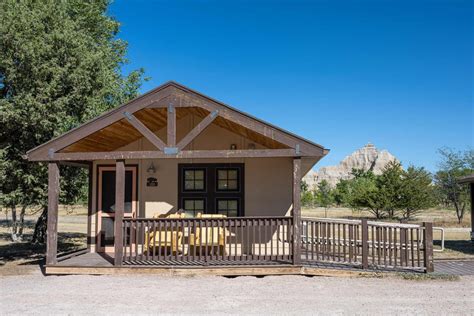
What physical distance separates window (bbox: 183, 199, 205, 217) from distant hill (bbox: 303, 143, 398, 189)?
459ft

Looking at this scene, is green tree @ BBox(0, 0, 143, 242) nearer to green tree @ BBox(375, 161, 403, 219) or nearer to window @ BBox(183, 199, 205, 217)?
window @ BBox(183, 199, 205, 217)

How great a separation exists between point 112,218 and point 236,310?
555 centimetres

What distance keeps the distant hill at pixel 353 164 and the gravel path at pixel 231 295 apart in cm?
14208

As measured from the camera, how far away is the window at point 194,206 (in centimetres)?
1045

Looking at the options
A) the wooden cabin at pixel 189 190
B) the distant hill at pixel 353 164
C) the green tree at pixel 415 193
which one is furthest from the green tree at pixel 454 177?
the distant hill at pixel 353 164

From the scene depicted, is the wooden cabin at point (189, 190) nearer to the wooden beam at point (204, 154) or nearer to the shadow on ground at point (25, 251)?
the wooden beam at point (204, 154)

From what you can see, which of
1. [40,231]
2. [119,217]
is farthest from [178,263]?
[40,231]

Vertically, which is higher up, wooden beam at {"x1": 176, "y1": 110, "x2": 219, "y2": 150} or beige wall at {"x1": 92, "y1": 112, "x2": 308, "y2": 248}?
wooden beam at {"x1": 176, "y1": 110, "x2": 219, "y2": 150}

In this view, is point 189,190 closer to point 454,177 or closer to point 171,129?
point 171,129

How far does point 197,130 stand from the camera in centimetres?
816

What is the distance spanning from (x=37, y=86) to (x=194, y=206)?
5.02 meters

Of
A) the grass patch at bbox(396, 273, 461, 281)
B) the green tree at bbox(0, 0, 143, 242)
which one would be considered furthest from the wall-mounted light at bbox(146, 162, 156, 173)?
the grass patch at bbox(396, 273, 461, 281)

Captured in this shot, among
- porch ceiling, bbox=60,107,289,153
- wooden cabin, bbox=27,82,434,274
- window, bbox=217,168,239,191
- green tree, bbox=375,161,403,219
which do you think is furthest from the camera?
green tree, bbox=375,161,403,219

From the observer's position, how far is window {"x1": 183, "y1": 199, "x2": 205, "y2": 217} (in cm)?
1045
